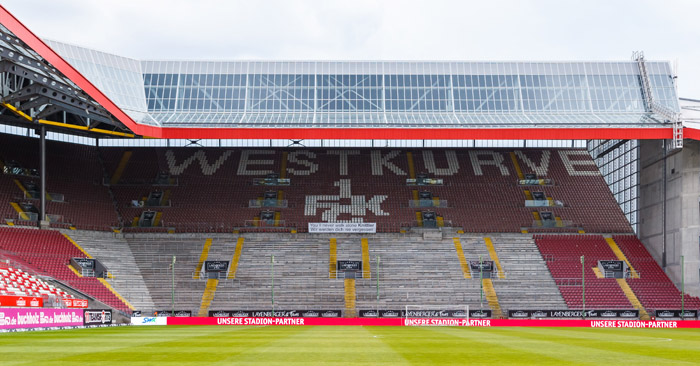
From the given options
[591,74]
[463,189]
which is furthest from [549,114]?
[463,189]

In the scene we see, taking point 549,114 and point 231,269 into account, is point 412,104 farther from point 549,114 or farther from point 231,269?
point 231,269

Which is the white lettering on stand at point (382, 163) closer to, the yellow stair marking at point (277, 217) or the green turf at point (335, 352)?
the yellow stair marking at point (277, 217)

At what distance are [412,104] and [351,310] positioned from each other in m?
21.2

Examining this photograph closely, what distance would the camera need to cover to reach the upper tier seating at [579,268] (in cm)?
6238

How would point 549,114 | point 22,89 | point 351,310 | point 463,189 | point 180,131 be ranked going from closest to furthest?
1. point 22,89
2. point 351,310
3. point 180,131
4. point 549,114
5. point 463,189

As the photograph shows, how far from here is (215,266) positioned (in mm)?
65688

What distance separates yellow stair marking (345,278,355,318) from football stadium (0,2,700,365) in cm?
14

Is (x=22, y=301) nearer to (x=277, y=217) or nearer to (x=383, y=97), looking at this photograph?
(x=277, y=217)

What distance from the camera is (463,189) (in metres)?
76.9

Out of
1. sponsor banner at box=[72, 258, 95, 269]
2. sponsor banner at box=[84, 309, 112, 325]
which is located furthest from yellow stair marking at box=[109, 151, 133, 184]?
sponsor banner at box=[84, 309, 112, 325]

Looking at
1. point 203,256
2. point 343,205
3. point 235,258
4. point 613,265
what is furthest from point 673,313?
point 203,256

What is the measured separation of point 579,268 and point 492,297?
363 inches

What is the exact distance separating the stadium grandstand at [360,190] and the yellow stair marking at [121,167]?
0.30 meters

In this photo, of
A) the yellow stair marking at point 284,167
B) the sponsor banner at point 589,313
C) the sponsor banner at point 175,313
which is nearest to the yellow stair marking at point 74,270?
the sponsor banner at point 175,313
